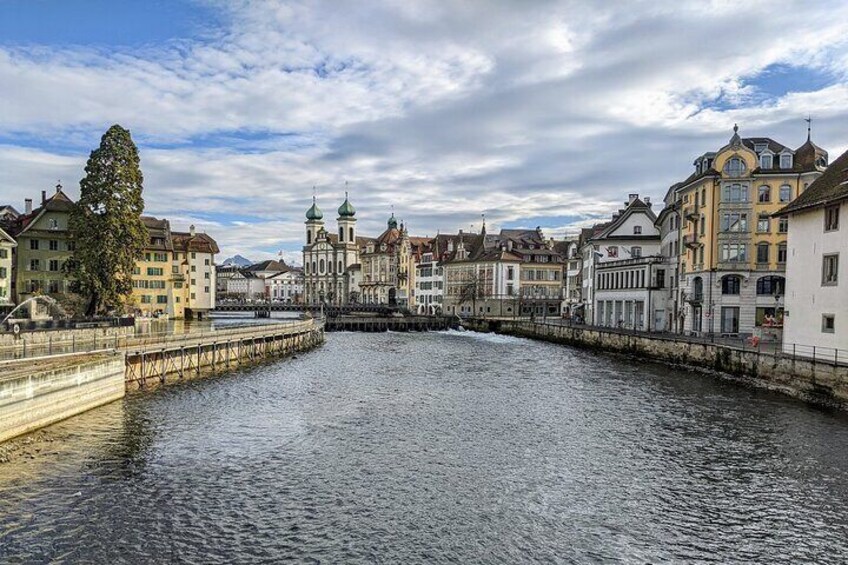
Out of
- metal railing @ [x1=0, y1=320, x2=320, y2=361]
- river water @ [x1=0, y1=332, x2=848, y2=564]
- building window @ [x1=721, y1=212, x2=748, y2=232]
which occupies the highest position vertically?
building window @ [x1=721, y1=212, x2=748, y2=232]

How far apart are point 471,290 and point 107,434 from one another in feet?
334

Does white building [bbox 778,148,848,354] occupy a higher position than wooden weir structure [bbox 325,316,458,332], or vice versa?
white building [bbox 778,148,848,354]

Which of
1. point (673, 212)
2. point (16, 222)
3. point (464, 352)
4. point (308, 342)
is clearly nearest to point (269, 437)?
point (464, 352)

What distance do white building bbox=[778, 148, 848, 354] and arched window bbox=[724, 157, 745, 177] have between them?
16006 millimetres

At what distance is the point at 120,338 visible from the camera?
3862 centimetres

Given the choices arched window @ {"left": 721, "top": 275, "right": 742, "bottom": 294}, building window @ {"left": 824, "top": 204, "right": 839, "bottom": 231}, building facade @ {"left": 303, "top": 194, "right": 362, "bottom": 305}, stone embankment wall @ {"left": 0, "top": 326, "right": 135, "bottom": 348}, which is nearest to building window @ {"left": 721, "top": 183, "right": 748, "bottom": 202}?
arched window @ {"left": 721, "top": 275, "right": 742, "bottom": 294}

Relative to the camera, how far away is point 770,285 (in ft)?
191

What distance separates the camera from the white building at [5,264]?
6575 cm

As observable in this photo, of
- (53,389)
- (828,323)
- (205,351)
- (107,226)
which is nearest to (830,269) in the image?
(828,323)

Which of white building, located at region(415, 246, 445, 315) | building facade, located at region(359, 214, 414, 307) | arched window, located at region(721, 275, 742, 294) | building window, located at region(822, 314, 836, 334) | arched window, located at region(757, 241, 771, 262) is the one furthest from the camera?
building facade, located at region(359, 214, 414, 307)

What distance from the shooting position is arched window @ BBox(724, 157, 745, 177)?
5859 cm

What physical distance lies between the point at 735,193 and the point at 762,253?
234 inches

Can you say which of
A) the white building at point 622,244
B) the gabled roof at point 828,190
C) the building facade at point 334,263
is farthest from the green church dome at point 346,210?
the gabled roof at point 828,190

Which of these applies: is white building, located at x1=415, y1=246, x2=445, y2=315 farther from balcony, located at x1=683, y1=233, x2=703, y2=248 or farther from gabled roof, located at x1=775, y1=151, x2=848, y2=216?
gabled roof, located at x1=775, y1=151, x2=848, y2=216
